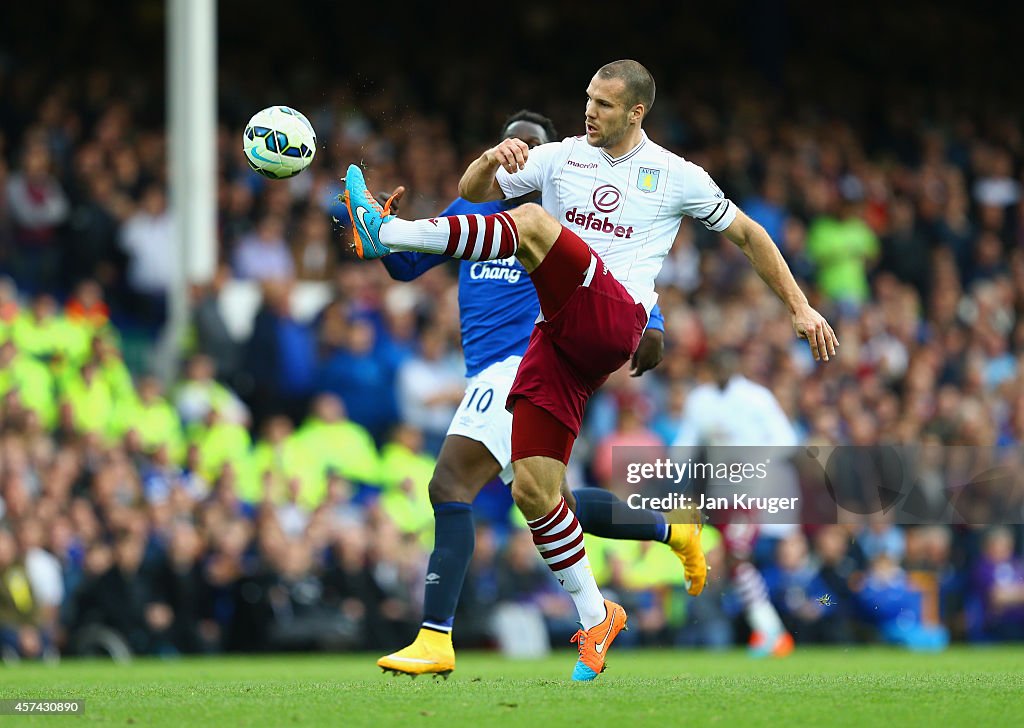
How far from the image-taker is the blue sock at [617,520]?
8.41 meters

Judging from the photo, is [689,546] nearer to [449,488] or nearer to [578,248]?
[449,488]

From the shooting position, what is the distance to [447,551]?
774 centimetres

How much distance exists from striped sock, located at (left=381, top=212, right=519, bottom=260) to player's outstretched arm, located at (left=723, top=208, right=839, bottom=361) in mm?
1275

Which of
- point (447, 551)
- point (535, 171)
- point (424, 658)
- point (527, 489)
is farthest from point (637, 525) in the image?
point (535, 171)

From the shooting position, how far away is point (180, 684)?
26.6 feet

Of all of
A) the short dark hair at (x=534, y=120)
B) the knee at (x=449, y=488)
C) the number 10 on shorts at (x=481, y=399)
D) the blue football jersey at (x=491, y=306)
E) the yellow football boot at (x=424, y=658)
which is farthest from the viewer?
the short dark hair at (x=534, y=120)

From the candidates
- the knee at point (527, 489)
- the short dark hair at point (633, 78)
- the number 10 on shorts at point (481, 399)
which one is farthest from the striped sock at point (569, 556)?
the short dark hair at point (633, 78)

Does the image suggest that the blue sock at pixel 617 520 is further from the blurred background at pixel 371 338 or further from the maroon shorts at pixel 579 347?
the blurred background at pixel 371 338

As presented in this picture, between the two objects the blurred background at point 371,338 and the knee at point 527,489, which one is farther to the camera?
the blurred background at point 371,338

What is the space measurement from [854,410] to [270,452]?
5.91 metres

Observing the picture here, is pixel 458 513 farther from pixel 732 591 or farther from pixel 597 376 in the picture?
pixel 732 591

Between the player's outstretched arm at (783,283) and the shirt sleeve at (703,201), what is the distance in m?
0.05

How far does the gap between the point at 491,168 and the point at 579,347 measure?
93cm

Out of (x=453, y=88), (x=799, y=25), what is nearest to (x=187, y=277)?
(x=453, y=88)
